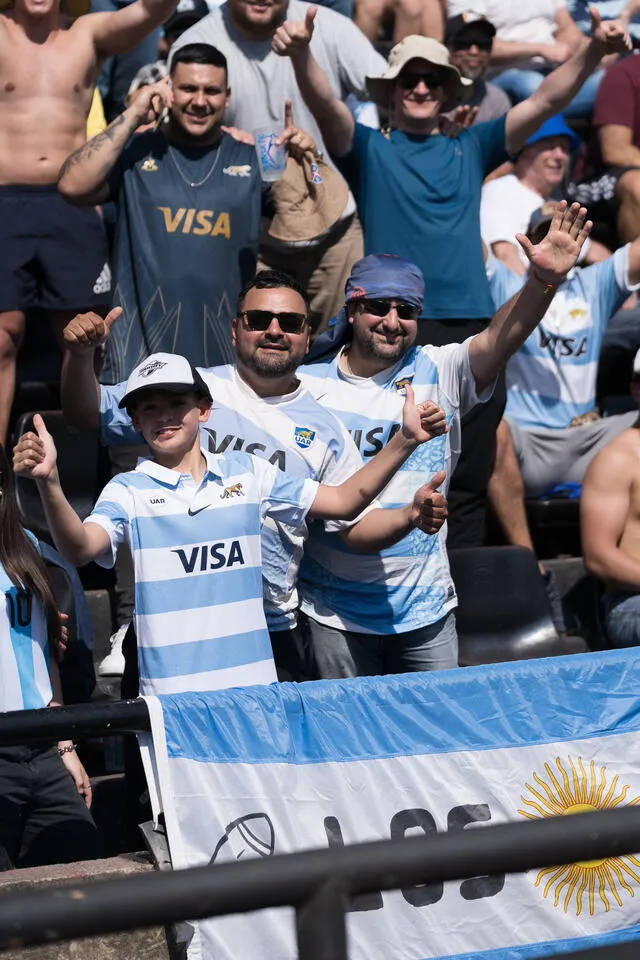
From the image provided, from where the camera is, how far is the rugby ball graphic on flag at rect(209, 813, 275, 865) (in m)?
3.40

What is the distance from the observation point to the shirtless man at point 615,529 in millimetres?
5582

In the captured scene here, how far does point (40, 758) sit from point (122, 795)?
2.61ft

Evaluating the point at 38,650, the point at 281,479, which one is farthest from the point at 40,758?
the point at 281,479

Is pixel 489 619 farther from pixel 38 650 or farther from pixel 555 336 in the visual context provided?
pixel 38 650

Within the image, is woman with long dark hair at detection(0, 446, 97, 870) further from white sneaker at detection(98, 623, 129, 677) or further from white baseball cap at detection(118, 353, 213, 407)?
white sneaker at detection(98, 623, 129, 677)

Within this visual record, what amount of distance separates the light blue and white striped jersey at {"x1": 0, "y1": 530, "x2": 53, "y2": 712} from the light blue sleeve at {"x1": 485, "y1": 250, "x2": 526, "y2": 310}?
3.68m

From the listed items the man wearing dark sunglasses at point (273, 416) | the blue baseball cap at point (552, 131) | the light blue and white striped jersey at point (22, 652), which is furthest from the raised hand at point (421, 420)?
the blue baseball cap at point (552, 131)

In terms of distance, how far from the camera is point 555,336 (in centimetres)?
700

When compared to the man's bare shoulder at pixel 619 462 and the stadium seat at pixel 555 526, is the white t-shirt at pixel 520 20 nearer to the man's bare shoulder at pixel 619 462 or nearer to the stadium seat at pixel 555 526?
the stadium seat at pixel 555 526

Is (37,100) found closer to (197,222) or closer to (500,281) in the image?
(197,222)

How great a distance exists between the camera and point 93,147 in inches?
222

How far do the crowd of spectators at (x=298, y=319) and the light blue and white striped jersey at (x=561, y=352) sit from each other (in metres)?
A: 0.01

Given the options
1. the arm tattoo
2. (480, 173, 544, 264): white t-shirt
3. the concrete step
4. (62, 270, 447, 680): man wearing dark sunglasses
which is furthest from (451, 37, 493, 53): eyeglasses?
the concrete step

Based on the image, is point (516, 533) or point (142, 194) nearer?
point (142, 194)
